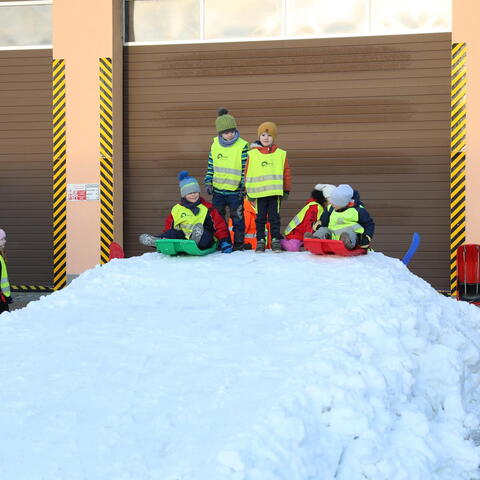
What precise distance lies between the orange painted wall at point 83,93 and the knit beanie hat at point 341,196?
4.86 metres

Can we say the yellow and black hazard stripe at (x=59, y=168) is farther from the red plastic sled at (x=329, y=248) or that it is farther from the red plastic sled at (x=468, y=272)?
the red plastic sled at (x=468, y=272)

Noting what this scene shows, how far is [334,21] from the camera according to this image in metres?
10.6

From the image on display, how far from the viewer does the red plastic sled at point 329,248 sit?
6961 millimetres

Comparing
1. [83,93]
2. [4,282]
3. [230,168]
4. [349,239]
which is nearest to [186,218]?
[230,168]

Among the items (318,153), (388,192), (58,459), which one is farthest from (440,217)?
(58,459)

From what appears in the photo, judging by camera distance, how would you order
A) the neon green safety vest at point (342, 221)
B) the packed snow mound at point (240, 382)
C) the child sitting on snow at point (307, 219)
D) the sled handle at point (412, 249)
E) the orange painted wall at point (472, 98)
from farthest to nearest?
the orange painted wall at point (472, 98) → the child sitting on snow at point (307, 219) → the sled handle at point (412, 249) → the neon green safety vest at point (342, 221) → the packed snow mound at point (240, 382)

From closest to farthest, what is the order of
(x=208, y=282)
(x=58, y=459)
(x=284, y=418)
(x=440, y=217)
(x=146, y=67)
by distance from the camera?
(x=58, y=459)
(x=284, y=418)
(x=208, y=282)
(x=440, y=217)
(x=146, y=67)

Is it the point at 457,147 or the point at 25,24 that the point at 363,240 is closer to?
the point at 457,147

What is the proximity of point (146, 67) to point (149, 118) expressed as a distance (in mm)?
→ 849

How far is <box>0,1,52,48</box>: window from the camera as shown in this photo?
11219mm

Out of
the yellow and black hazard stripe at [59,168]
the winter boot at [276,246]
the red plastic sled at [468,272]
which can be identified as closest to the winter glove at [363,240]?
the winter boot at [276,246]

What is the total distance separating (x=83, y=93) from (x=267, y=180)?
15.5 ft

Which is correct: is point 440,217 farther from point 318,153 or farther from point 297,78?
point 297,78

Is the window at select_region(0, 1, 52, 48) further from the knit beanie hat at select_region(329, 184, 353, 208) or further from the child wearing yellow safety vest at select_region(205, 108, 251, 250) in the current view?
the knit beanie hat at select_region(329, 184, 353, 208)
